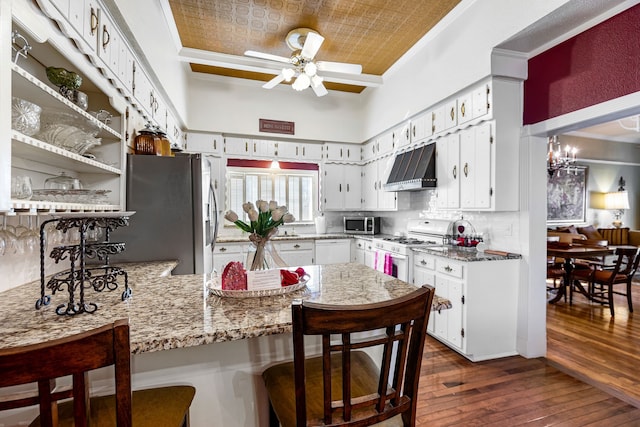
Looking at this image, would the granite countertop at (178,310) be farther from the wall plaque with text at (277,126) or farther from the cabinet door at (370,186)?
the wall plaque with text at (277,126)

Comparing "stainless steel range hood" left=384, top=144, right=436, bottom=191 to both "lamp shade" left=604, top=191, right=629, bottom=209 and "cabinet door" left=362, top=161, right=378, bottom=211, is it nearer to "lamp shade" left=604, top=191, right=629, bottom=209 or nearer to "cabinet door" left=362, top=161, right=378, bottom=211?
"cabinet door" left=362, top=161, right=378, bottom=211

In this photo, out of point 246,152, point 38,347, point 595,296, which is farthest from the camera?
point 246,152

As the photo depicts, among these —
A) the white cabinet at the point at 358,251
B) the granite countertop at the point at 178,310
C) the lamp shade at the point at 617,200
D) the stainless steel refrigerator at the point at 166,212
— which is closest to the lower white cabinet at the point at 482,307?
the granite countertop at the point at 178,310

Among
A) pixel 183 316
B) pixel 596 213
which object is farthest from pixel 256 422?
pixel 596 213

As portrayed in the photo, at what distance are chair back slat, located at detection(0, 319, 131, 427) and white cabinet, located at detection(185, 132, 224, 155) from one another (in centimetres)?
449

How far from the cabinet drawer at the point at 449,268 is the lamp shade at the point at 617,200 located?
5.99 metres

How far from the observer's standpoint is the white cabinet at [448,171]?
335cm

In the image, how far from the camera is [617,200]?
6.41 meters

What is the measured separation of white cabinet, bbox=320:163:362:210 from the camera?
5316 mm

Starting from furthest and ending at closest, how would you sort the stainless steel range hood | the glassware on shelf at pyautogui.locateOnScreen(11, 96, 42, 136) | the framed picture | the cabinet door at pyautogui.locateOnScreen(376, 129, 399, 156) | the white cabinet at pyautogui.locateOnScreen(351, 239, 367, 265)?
the framed picture < the white cabinet at pyautogui.locateOnScreen(351, 239, 367, 265) < the cabinet door at pyautogui.locateOnScreen(376, 129, 399, 156) < the stainless steel range hood < the glassware on shelf at pyautogui.locateOnScreen(11, 96, 42, 136)

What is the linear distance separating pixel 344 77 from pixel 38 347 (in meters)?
4.72

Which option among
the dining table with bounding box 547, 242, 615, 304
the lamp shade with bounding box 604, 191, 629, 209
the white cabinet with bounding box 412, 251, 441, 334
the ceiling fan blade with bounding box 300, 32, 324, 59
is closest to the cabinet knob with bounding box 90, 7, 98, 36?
the ceiling fan blade with bounding box 300, 32, 324, 59

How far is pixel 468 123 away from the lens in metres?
3.14

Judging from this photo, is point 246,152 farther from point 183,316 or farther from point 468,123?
point 183,316
